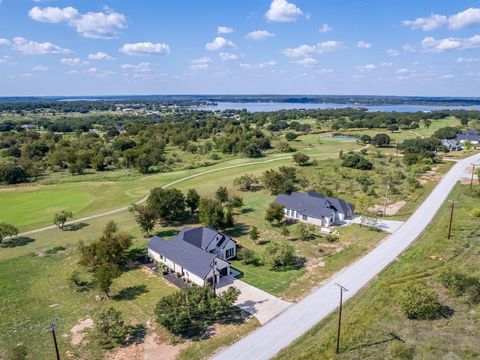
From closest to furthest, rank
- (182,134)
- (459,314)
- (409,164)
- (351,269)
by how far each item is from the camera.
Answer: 1. (459,314)
2. (351,269)
3. (409,164)
4. (182,134)

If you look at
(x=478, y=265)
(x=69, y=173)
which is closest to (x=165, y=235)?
(x=478, y=265)

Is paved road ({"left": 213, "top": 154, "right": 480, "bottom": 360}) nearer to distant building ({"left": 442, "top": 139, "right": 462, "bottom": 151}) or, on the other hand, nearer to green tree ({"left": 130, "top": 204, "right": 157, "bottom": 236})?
green tree ({"left": 130, "top": 204, "right": 157, "bottom": 236})

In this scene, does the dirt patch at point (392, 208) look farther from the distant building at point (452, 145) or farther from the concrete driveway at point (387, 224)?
the distant building at point (452, 145)

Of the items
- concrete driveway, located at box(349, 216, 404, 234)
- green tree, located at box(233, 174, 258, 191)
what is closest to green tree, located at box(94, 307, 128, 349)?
concrete driveway, located at box(349, 216, 404, 234)

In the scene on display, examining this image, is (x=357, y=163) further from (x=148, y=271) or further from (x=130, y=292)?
(x=130, y=292)

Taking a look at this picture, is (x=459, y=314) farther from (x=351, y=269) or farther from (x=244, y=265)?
(x=244, y=265)

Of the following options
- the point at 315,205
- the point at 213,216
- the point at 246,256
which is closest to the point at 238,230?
the point at 213,216

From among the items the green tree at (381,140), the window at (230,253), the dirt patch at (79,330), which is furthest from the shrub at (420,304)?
the green tree at (381,140)
